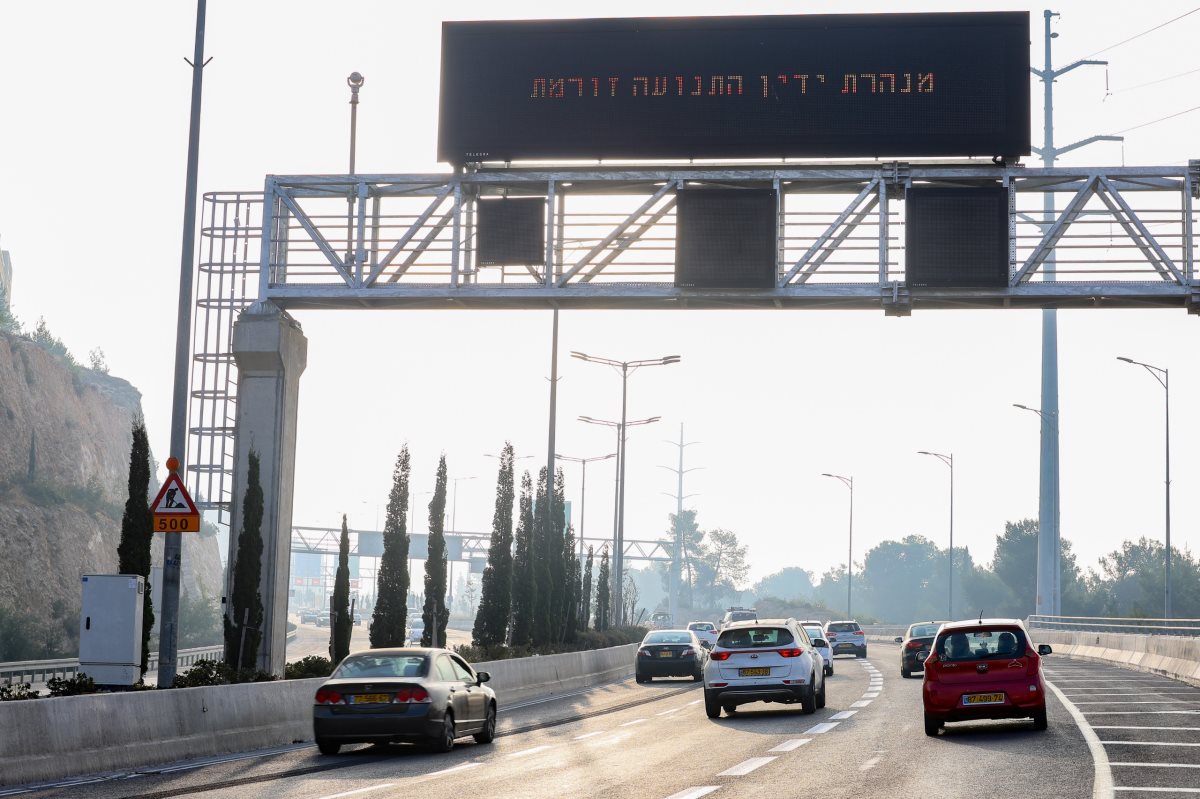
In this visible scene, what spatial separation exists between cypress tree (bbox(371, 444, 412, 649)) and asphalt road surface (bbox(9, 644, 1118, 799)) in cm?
1163

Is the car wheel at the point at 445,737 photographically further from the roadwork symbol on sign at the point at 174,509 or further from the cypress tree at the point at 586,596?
the cypress tree at the point at 586,596

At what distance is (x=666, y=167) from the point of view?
2722cm

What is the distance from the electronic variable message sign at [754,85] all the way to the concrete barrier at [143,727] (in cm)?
1008

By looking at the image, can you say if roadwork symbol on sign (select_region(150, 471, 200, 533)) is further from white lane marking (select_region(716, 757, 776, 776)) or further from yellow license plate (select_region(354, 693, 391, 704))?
white lane marking (select_region(716, 757, 776, 776))

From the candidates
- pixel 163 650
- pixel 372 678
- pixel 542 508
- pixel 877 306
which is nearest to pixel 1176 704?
pixel 877 306

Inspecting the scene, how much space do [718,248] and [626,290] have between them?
170 cm

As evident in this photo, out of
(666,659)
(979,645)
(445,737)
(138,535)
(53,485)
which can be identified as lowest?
(666,659)

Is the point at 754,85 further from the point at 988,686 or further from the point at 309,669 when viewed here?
the point at 309,669

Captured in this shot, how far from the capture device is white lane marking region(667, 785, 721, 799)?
45.3ft

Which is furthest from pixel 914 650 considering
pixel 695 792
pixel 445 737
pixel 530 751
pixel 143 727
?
pixel 695 792

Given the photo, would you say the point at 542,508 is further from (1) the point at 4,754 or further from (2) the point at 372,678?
(1) the point at 4,754

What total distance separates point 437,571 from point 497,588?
4.48m

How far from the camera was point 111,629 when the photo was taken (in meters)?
22.1

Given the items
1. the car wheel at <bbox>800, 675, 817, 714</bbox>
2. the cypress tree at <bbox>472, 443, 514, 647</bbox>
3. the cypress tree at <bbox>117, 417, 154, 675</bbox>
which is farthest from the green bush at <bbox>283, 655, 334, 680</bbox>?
the cypress tree at <bbox>472, 443, 514, 647</bbox>
